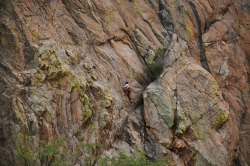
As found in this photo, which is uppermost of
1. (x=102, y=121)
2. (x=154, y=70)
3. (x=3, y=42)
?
(x=3, y=42)

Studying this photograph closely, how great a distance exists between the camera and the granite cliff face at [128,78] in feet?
82.5

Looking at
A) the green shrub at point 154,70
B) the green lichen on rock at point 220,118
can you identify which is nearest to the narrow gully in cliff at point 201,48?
the green lichen on rock at point 220,118

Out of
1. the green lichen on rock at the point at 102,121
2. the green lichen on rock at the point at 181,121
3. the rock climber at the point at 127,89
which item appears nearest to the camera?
the green lichen on rock at the point at 102,121

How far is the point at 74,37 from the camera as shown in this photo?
30.1 metres

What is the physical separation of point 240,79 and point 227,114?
19.1ft

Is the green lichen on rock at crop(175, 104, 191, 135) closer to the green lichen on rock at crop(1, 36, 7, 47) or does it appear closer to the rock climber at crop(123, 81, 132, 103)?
the rock climber at crop(123, 81, 132, 103)

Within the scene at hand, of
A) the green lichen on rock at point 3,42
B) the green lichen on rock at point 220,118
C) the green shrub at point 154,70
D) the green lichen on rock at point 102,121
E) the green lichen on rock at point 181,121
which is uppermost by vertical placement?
the green lichen on rock at point 3,42

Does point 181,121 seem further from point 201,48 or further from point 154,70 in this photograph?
point 201,48

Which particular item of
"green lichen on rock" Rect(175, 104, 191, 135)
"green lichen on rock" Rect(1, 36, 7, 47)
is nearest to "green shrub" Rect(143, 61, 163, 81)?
"green lichen on rock" Rect(175, 104, 191, 135)

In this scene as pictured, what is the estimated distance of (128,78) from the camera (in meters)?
31.4

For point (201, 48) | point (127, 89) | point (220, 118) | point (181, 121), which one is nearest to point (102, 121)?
point (127, 89)

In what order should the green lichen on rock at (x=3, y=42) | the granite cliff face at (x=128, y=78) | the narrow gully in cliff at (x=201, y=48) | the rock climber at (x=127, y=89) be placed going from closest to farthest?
the granite cliff face at (x=128, y=78)
the green lichen on rock at (x=3, y=42)
the rock climber at (x=127, y=89)
the narrow gully in cliff at (x=201, y=48)

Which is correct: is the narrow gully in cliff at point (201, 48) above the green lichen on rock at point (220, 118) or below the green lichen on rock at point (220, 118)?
above

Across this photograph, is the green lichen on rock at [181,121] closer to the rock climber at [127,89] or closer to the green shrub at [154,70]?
the green shrub at [154,70]
